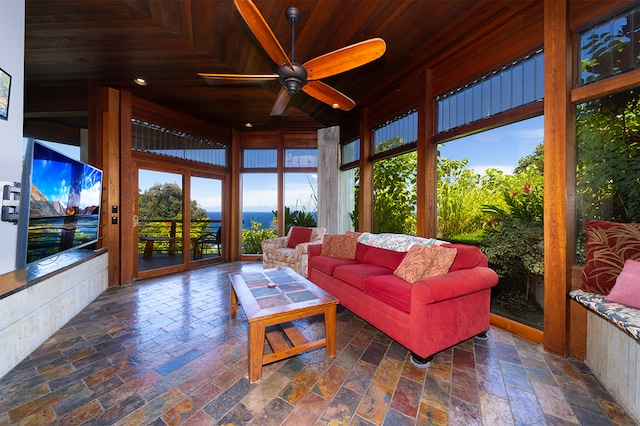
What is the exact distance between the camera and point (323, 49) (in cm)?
309

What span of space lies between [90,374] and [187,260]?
3.37 meters

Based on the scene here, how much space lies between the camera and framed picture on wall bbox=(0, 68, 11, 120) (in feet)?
6.64

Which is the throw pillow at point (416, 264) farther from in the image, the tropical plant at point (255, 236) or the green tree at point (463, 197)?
the tropical plant at point (255, 236)

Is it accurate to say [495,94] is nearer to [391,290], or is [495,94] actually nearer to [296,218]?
[391,290]

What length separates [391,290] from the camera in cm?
221

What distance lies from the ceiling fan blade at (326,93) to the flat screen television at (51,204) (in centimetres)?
231

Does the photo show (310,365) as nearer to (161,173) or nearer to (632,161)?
(632,161)

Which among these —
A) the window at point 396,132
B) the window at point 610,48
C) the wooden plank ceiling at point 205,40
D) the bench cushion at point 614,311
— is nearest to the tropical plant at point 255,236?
the wooden plank ceiling at point 205,40

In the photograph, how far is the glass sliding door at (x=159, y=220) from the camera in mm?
4539

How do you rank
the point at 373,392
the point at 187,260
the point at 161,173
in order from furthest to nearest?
the point at 187,260
the point at 161,173
the point at 373,392

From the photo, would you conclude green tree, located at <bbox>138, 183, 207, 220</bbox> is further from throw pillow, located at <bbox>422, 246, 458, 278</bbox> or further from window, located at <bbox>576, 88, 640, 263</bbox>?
window, located at <bbox>576, 88, 640, 263</bbox>

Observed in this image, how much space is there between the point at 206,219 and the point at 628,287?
19.5 ft

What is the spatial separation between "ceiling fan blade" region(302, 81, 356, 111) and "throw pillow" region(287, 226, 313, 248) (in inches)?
99.3

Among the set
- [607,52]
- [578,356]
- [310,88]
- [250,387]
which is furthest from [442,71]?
[250,387]
